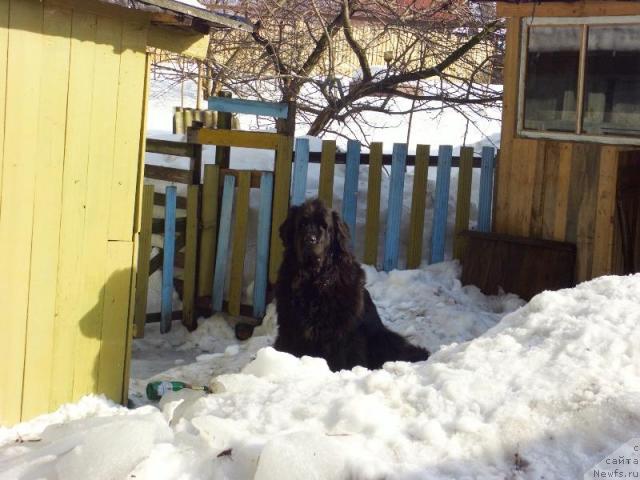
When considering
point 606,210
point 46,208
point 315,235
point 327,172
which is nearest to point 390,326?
point 327,172

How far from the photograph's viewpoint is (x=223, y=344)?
30.3 ft

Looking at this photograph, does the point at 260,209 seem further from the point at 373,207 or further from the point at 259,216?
the point at 373,207

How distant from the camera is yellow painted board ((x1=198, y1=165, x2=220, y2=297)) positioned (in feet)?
31.2

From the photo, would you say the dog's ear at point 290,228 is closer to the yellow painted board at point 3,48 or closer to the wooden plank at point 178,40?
the wooden plank at point 178,40

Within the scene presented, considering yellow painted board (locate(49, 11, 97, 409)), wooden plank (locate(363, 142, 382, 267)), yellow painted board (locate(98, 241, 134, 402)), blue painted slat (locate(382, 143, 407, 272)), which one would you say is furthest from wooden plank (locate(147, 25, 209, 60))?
blue painted slat (locate(382, 143, 407, 272))

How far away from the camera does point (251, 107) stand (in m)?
9.45

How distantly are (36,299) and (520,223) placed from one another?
5.31 meters

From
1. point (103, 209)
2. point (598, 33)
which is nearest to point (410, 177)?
point (598, 33)

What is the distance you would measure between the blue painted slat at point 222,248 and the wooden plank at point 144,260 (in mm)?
748

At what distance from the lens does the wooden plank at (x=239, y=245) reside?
9453 mm

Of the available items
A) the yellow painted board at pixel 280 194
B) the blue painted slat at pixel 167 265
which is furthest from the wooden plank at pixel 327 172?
the blue painted slat at pixel 167 265

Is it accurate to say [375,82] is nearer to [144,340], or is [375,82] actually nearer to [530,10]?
[530,10]

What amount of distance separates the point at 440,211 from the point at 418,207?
270mm

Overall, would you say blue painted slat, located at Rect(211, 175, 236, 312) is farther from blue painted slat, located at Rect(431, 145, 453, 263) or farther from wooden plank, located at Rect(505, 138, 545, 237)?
wooden plank, located at Rect(505, 138, 545, 237)
